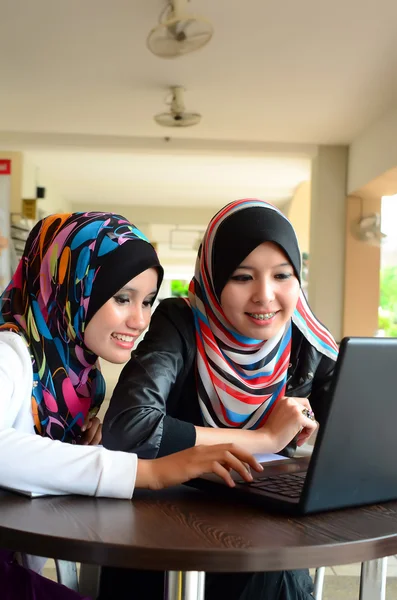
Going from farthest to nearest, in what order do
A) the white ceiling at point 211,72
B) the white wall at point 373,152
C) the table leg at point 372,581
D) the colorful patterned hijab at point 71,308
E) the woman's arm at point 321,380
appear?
the white wall at point 373,152 → the white ceiling at point 211,72 → the woman's arm at point 321,380 → the colorful patterned hijab at point 71,308 → the table leg at point 372,581

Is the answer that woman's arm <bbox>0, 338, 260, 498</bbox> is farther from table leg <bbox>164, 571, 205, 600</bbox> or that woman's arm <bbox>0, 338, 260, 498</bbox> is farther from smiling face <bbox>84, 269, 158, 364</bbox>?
smiling face <bbox>84, 269, 158, 364</bbox>

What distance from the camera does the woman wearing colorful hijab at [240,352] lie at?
1151 mm

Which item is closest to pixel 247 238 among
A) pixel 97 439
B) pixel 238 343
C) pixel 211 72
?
pixel 238 343

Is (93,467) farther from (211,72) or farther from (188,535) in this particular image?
(211,72)

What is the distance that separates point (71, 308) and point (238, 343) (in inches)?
12.7

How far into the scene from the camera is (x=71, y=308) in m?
1.19

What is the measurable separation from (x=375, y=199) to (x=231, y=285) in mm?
6573

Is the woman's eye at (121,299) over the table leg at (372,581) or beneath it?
over

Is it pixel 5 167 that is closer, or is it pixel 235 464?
pixel 235 464

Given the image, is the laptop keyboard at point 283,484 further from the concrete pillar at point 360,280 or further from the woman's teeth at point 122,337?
the concrete pillar at point 360,280

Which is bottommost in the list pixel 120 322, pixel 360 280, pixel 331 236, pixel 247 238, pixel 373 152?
pixel 120 322

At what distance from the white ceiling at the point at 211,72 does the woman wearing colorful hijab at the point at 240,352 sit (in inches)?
122

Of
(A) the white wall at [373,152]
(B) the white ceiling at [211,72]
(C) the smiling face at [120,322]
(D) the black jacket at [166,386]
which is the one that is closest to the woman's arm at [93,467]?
(D) the black jacket at [166,386]

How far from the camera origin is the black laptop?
0.78m
